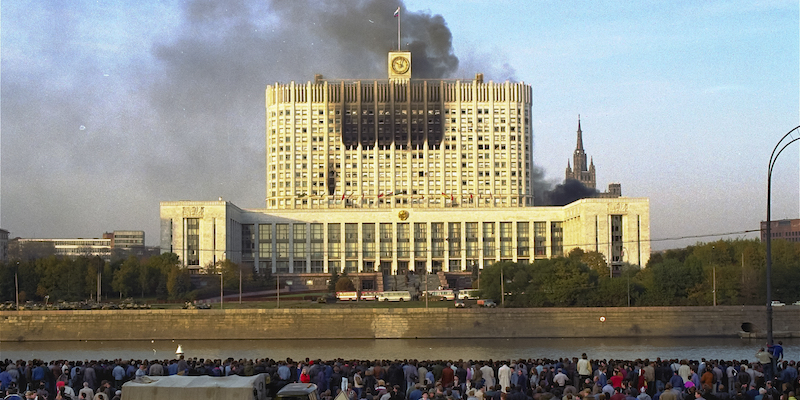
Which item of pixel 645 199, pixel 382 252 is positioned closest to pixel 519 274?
pixel 645 199

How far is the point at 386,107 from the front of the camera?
565ft

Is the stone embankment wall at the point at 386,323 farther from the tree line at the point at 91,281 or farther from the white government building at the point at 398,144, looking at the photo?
the white government building at the point at 398,144

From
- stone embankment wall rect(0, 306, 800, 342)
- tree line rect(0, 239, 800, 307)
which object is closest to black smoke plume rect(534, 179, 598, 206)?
tree line rect(0, 239, 800, 307)

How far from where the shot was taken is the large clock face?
6988 inches

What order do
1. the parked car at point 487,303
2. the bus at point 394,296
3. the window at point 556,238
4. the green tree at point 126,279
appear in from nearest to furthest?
the parked car at point 487,303 → the green tree at point 126,279 → the bus at point 394,296 → the window at point 556,238

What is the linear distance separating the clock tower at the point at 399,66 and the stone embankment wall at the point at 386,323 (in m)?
101

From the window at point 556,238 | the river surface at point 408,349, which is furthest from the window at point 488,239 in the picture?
the river surface at point 408,349

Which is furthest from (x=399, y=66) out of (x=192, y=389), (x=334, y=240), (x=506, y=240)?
(x=192, y=389)

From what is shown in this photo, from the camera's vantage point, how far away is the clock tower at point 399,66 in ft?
582

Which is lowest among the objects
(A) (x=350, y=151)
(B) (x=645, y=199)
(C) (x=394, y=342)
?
(C) (x=394, y=342)

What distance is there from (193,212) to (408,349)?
2996 inches

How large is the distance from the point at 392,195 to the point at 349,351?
98082 millimetres

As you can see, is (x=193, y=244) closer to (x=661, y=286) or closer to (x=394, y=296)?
(x=394, y=296)

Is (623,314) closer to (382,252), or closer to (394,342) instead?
(394,342)
